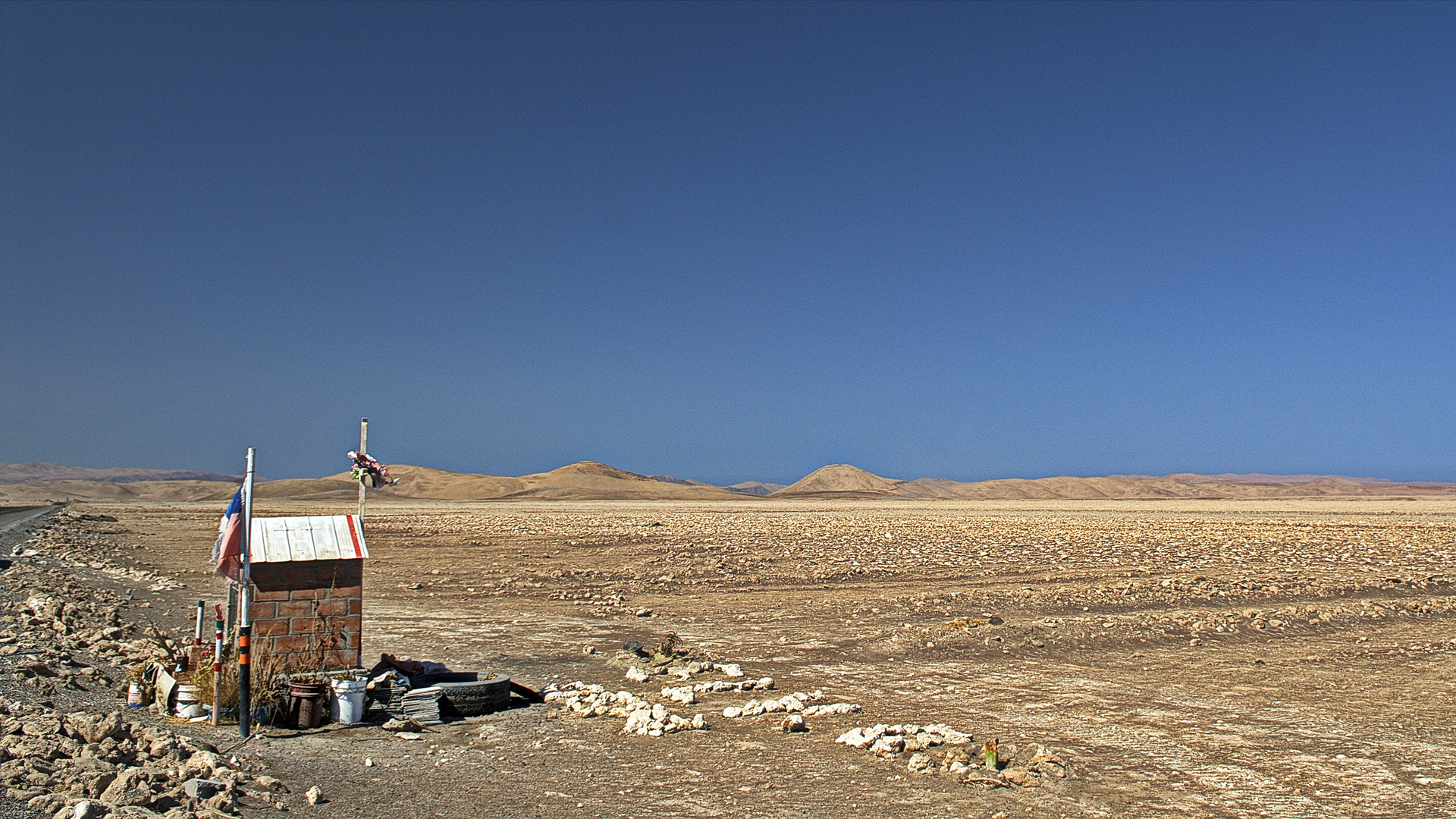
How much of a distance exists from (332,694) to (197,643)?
81.4 inches

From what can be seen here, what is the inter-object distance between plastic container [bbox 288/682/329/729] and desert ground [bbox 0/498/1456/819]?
0.58 feet

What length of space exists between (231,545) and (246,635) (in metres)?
1.27

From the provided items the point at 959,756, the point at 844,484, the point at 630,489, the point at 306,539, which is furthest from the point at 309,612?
the point at 844,484

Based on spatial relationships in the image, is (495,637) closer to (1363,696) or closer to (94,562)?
(1363,696)

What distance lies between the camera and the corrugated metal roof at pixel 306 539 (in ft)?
34.1

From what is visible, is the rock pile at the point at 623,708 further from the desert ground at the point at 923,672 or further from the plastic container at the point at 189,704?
the plastic container at the point at 189,704

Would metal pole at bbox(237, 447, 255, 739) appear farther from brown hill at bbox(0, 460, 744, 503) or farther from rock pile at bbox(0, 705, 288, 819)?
brown hill at bbox(0, 460, 744, 503)

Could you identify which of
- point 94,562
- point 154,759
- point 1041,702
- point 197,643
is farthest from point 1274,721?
point 94,562

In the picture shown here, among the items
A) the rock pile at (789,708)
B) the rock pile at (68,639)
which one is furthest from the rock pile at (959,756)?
the rock pile at (68,639)

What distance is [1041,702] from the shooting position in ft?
34.8

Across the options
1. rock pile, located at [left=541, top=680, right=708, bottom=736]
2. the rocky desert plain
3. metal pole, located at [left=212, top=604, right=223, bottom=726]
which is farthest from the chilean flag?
rock pile, located at [left=541, top=680, right=708, bottom=736]

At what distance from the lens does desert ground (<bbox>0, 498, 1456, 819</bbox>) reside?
7531 millimetres

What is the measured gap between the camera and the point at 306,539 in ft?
35.2

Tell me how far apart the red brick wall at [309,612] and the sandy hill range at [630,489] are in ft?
340
